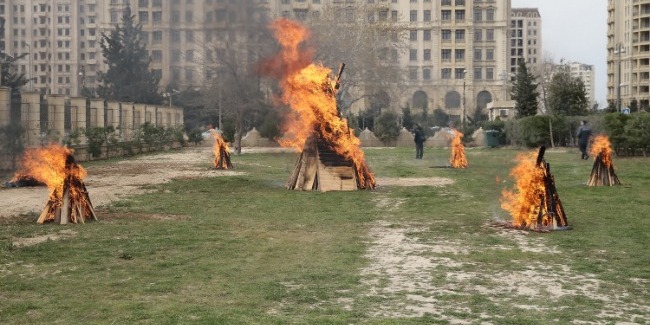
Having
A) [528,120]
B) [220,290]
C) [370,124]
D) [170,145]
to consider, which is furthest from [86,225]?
[370,124]

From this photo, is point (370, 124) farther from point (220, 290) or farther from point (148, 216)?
point (220, 290)

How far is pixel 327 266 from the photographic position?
473 inches

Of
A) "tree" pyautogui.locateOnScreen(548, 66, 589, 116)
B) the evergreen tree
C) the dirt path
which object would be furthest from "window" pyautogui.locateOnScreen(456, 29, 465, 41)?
the dirt path

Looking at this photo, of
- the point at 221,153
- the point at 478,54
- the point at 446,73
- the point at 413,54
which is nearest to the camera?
the point at 221,153

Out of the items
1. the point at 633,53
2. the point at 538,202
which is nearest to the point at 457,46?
the point at 633,53

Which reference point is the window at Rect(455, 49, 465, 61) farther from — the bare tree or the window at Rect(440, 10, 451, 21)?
the bare tree

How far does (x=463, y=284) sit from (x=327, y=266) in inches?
88.9

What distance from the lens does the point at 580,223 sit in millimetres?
16844

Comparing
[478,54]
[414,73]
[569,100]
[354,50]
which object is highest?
[478,54]

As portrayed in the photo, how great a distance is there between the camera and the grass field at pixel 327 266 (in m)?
9.12

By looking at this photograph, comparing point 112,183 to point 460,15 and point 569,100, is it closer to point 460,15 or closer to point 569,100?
point 569,100

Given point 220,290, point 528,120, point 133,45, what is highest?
point 133,45

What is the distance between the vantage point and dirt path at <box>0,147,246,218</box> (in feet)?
70.1

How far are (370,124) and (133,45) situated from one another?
104 feet
